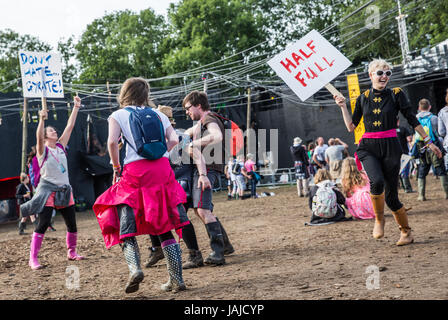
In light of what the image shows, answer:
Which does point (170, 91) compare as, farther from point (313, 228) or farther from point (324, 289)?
point (324, 289)

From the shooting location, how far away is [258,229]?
27.5 ft

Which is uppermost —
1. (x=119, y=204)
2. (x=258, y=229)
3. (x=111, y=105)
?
(x=111, y=105)

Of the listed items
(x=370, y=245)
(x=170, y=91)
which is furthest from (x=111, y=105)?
(x=370, y=245)

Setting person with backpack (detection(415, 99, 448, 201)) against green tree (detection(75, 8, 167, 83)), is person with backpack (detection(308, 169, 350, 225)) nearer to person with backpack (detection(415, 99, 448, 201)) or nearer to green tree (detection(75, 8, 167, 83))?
person with backpack (detection(415, 99, 448, 201))

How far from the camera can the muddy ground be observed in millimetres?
3629

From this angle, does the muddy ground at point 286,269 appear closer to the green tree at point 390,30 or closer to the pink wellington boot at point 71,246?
the pink wellington boot at point 71,246

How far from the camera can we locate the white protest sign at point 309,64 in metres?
5.76

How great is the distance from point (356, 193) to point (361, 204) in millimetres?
270

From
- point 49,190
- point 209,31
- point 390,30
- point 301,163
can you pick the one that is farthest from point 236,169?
point 390,30

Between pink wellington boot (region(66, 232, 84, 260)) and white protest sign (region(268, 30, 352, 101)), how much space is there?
10.8ft

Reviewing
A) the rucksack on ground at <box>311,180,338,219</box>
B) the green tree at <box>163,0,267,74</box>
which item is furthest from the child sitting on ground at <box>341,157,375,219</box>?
the green tree at <box>163,0,267,74</box>

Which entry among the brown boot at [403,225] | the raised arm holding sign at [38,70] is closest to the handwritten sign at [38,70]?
the raised arm holding sign at [38,70]
